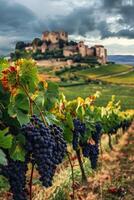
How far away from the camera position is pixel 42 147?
4.52 meters

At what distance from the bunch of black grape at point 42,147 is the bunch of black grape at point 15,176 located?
0.19 m

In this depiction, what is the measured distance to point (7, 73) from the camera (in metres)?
5.04

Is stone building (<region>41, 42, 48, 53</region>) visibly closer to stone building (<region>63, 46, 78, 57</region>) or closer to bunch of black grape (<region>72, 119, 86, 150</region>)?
stone building (<region>63, 46, 78, 57</region>)

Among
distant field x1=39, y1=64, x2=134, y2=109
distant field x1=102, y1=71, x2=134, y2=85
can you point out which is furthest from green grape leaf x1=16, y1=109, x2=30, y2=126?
distant field x1=102, y1=71, x2=134, y2=85

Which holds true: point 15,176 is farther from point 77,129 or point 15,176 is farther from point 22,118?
point 77,129

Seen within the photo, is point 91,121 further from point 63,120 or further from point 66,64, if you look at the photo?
point 66,64

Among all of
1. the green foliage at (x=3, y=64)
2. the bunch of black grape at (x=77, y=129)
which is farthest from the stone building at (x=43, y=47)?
the green foliage at (x=3, y=64)

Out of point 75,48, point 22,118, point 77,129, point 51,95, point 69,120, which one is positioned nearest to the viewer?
point 22,118

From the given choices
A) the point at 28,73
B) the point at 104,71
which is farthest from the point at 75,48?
the point at 28,73

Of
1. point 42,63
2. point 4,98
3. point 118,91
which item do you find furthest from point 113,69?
point 4,98

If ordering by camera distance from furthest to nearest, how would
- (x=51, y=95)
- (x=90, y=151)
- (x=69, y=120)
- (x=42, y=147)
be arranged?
1. (x=90, y=151)
2. (x=69, y=120)
3. (x=51, y=95)
4. (x=42, y=147)

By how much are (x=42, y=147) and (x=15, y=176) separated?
0.46m

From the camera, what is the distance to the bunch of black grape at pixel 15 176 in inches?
187

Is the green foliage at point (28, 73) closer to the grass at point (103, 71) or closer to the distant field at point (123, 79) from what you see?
the distant field at point (123, 79)
